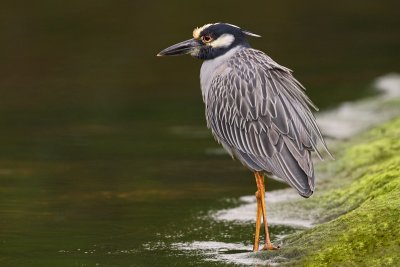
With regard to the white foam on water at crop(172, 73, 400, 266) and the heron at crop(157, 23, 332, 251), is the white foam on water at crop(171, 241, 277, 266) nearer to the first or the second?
the white foam on water at crop(172, 73, 400, 266)

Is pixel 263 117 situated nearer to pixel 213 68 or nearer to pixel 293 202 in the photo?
pixel 213 68

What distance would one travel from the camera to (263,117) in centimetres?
862

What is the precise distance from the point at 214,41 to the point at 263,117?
1.06 m

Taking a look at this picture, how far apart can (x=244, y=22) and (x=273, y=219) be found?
12.8m

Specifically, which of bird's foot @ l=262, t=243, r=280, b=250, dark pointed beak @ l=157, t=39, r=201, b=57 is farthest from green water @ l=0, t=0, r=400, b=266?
dark pointed beak @ l=157, t=39, r=201, b=57

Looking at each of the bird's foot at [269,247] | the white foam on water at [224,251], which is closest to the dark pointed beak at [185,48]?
the white foam on water at [224,251]

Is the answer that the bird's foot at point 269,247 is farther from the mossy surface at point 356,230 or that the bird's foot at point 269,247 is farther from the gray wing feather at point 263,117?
the gray wing feather at point 263,117

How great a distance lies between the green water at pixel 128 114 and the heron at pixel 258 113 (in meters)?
0.74

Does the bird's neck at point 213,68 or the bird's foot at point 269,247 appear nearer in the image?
the bird's foot at point 269,247

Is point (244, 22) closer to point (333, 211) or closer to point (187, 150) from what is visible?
point (187, 150)

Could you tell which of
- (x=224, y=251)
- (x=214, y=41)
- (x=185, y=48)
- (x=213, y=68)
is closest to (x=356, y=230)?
(x=224, y=251)

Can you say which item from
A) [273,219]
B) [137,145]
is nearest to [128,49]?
[137,145]

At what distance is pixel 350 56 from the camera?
64.2ft

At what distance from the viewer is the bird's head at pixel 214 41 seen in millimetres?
9281
